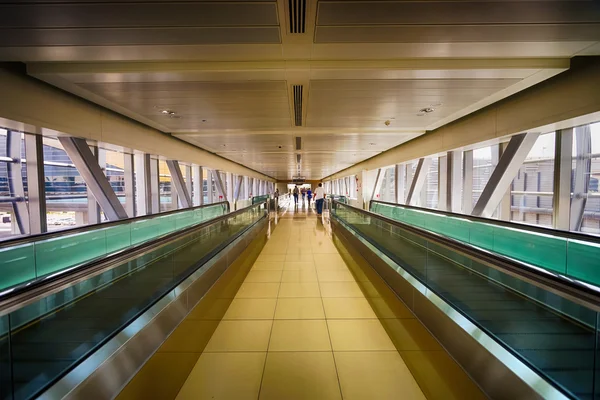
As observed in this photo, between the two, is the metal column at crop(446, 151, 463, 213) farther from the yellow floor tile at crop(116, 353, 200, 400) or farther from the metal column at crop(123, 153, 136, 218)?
the metal column at crop(123, 153, 136, 218)

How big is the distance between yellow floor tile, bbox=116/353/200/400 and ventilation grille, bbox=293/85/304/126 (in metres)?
4.29

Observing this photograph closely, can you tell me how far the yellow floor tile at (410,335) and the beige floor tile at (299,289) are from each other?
4.36 feet

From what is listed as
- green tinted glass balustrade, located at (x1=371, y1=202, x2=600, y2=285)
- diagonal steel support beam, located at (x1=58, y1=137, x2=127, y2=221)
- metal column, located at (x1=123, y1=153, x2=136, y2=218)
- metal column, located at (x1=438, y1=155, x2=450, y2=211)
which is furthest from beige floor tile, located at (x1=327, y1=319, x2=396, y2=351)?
metal column, located at (x1=123, y1=153, x2=136, y2=218)

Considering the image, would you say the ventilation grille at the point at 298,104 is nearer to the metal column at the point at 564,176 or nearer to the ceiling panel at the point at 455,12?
the ceiling panel at the point at 455,12

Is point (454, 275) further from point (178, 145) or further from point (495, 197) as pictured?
point (178, 145)

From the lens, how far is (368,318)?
342 centimetres

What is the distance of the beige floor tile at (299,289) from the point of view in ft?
13.6

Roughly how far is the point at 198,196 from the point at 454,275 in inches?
555

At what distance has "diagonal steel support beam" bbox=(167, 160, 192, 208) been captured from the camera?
36.9 ft

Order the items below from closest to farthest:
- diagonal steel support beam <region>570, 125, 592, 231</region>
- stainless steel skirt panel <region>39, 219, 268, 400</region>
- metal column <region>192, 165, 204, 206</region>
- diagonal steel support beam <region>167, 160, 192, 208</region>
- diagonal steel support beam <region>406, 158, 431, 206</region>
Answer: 1. stainless steel skirt panel <region>39, 219, 268, 400</region>
2. diagonal steel support beam <region>570, 125, 592, 231</region>
3. diagonal steel support beam <region>167, 160, 192, 208</region>
4. diagonal steel support beam <region>406, 158, 431, 206</region>
5. metal column <region>192, 165, 204, 206</region>

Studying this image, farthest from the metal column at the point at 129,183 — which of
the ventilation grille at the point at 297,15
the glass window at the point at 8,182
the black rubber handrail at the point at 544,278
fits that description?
the black rubber handrail at the point at 544,278

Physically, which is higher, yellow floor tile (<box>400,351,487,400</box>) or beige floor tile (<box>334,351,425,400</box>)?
yellow floor tile (<box>400,351,487,400</box>)

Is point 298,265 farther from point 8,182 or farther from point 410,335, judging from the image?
point 8,182

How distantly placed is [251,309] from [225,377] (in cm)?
127
